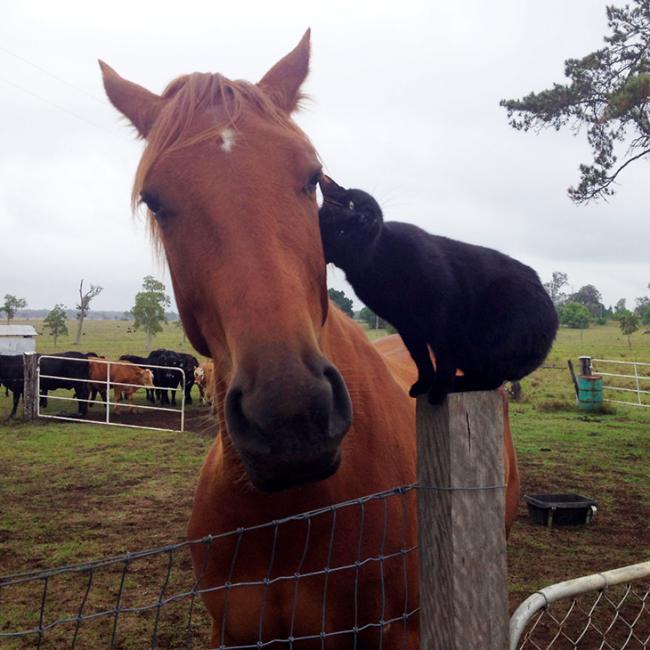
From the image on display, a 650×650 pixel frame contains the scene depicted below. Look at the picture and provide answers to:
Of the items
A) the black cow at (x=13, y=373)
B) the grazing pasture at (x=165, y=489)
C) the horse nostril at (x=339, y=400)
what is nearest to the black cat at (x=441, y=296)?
the horse nostril at (x=339, y=400)

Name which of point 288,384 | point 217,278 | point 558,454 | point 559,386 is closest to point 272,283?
point 217,278

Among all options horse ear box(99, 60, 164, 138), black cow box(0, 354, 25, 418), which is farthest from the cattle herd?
horse ear box(99, 60, 164, 138)

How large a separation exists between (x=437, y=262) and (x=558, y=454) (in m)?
9.00

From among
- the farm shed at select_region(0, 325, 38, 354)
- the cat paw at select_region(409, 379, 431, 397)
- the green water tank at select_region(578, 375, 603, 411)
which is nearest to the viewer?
the cat paw at select_region(409, 379, 431, 397)

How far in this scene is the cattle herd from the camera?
580 inches

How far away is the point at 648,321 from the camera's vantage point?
57562 mm

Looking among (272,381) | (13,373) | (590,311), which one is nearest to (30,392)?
(13,373)

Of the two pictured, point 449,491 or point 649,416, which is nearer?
point 449,491

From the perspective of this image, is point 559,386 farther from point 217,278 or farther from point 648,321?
point 648,321

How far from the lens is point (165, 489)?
25.5 feet

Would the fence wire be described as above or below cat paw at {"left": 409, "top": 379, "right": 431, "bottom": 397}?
below

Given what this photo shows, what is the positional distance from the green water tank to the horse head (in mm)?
14145

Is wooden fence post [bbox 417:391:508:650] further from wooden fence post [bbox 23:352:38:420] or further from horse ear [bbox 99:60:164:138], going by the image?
wooden fence post [bbox 23:352:38:420]

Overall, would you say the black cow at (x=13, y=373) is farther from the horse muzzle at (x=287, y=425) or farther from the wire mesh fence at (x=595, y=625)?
the horse muzzle at (x=287, y=425)
